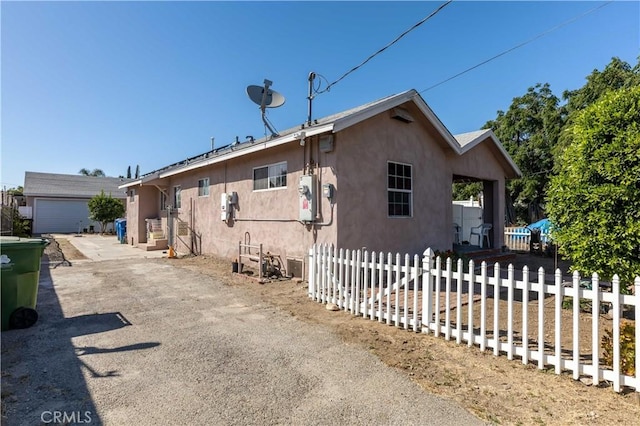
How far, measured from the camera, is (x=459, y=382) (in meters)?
3.26

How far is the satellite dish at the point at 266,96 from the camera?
373 inches

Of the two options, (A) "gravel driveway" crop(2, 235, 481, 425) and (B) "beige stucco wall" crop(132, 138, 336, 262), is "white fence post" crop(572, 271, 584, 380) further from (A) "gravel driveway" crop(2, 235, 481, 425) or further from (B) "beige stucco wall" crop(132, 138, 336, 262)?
(B) "beige stucco wall" crop(132, 138, 336, 262)

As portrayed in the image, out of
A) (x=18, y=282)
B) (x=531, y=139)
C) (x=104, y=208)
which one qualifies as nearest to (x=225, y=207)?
(x=18, y=282)

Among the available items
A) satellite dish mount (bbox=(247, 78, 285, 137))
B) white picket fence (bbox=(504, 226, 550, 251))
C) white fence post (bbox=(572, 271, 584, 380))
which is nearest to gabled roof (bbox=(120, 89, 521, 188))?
satellite dish mount (bbox=(247, 78, 285, 137))

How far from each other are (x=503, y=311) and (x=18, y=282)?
307 inches

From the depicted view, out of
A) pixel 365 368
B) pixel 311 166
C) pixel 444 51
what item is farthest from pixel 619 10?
pixel 365 368

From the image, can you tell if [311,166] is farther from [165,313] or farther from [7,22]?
[7,22]

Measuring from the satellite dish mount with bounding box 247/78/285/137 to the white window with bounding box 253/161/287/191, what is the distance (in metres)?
0.98

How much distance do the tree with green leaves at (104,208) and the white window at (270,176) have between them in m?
19.5

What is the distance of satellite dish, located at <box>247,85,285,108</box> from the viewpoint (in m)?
9.47

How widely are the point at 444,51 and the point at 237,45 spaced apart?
666cm

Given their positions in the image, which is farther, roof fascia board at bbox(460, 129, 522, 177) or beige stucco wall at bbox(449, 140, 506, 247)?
beige stucco wall at bbox(449, 140, 506, 247)

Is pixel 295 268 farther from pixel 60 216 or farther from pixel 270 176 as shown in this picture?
pixel 60 216

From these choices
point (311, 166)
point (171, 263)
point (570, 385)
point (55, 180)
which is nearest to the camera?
point (570, 385)
